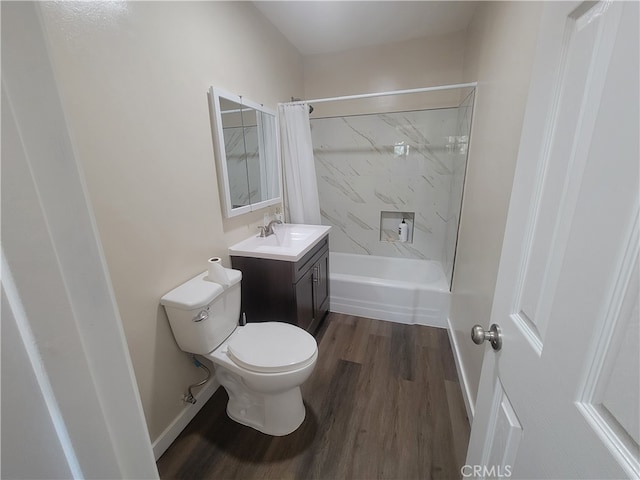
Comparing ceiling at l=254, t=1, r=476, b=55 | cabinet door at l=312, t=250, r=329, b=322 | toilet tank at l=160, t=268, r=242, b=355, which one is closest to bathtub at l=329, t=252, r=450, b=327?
cabinet door at l=312, t=250, r=329, b=322

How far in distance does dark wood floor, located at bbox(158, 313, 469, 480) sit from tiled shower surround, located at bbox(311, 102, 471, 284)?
109cm

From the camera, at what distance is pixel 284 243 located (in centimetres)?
210

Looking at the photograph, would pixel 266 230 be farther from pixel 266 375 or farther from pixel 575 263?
pixel 575 263

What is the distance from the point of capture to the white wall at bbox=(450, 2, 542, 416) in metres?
1.11

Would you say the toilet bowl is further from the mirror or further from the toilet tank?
the mirror

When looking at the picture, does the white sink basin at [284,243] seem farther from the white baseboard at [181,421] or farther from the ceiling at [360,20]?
the ceiling at [360,20]

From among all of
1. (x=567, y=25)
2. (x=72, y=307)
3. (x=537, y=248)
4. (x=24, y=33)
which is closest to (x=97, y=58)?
(x=24, y=33)

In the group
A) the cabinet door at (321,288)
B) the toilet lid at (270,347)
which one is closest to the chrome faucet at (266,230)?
the cabinet door at (321,288)

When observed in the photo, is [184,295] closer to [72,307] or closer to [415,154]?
[72,307]

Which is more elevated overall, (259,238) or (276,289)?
(259,238)

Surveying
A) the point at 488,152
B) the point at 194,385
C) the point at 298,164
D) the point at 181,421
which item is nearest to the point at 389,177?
the point at 298,164

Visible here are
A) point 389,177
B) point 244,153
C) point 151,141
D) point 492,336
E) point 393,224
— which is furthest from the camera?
point 393,224

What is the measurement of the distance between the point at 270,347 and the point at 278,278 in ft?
1.50

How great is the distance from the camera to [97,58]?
0.95 meters
